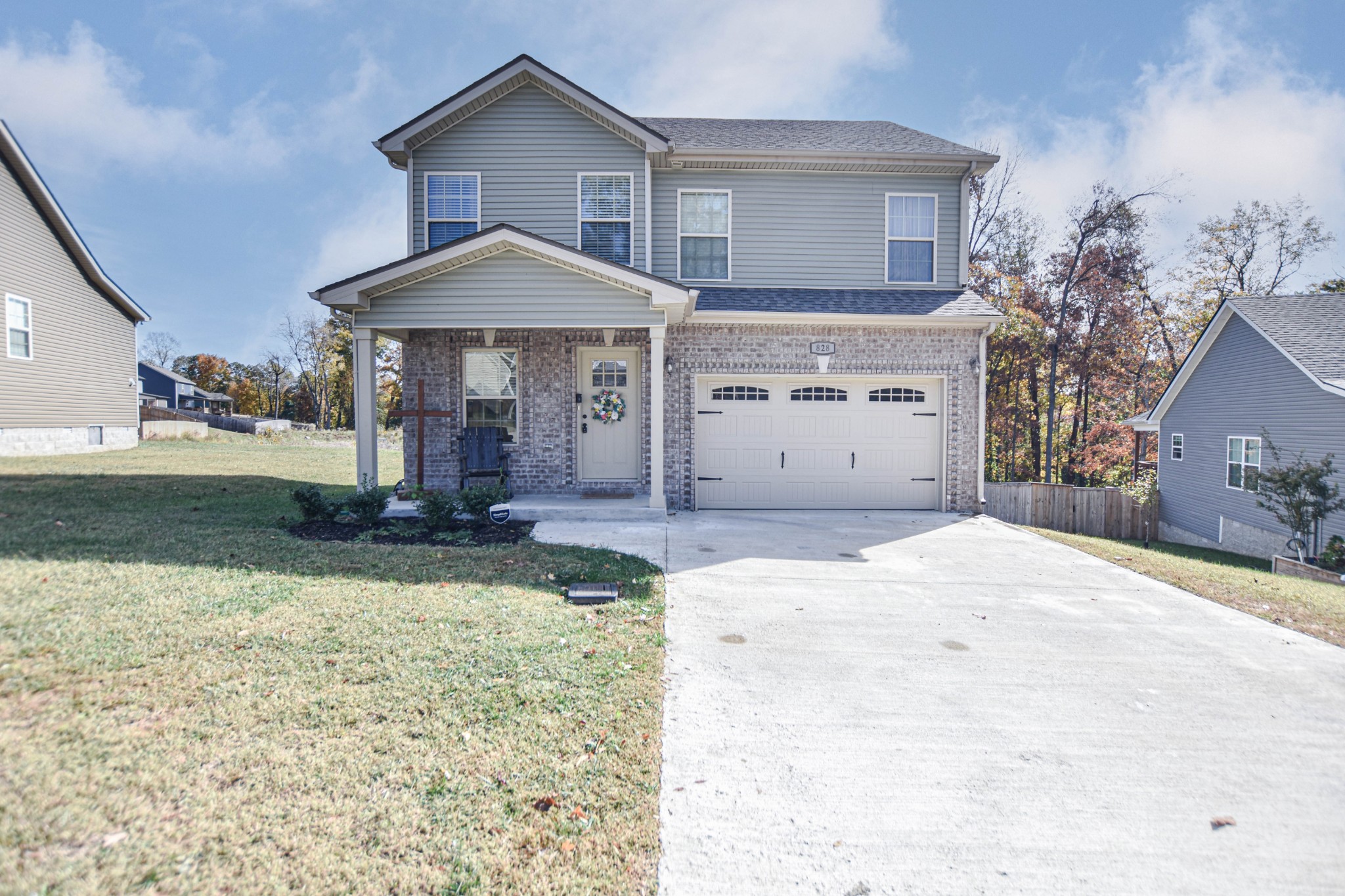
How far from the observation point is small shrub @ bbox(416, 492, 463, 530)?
753 cm

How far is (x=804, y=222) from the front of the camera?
36.7 feet

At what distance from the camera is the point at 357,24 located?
12648 mm

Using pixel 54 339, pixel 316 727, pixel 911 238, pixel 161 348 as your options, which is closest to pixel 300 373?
pixel 161 348

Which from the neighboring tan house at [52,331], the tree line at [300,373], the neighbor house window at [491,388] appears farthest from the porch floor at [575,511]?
the tree line at [300,373]

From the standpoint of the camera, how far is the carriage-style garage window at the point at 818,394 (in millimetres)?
10758

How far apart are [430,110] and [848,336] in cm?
780

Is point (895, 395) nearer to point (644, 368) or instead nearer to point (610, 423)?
point (644, 368)

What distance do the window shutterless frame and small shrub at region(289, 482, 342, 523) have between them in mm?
12859

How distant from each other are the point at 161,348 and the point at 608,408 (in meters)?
69.4

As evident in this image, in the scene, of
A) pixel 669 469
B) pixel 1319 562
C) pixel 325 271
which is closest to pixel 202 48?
pixel 669 469

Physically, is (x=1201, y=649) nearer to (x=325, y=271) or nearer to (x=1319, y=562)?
(x=1319, y=562)

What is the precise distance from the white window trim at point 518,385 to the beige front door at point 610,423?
0.99 m

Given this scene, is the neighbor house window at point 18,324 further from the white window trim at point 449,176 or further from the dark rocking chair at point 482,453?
the dark rocking chair at point 482,453

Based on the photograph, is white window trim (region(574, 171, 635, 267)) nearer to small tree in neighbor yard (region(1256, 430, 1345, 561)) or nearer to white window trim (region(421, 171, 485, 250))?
white window trim (region(421, 171, 485, 250))
